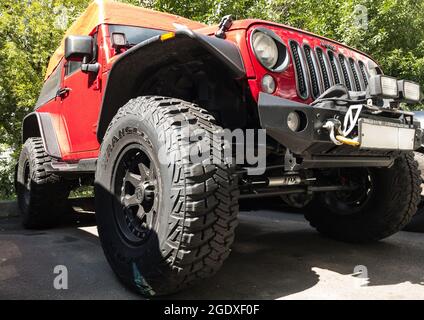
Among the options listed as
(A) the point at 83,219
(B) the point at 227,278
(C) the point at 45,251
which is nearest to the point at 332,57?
(B) the point at 227,278

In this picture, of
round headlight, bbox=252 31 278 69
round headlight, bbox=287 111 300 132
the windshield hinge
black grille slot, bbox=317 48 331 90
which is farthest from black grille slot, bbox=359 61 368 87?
the windshield hinge

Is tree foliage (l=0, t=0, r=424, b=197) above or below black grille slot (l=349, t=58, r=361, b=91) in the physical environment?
above

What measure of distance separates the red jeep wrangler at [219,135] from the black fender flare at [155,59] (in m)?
Answer: 0.01

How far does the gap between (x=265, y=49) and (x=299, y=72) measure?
30 centimetres

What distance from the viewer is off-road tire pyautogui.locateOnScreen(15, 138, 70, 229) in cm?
502

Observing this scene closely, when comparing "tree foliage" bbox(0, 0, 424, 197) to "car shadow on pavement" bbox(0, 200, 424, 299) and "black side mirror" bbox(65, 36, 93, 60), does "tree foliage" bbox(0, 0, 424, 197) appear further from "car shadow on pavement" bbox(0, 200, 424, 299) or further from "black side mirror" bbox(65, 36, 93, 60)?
"car shadow on pavement" bbox(0, 200, 424, 299)

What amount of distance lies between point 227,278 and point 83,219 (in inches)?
143

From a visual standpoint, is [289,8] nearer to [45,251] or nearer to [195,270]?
[45,251]

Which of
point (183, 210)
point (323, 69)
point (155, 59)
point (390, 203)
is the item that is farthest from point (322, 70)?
point (183, 210)

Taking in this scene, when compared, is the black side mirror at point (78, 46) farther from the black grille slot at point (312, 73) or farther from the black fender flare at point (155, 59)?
the black grille slot at point (312, 73)

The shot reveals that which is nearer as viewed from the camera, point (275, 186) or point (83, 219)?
point (275, 186)

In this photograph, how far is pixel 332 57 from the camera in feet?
10.7

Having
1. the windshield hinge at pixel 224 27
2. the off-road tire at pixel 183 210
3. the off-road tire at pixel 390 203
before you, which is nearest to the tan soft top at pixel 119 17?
the windshield hinge at pixel 224 27

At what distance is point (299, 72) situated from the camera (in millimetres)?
2896
